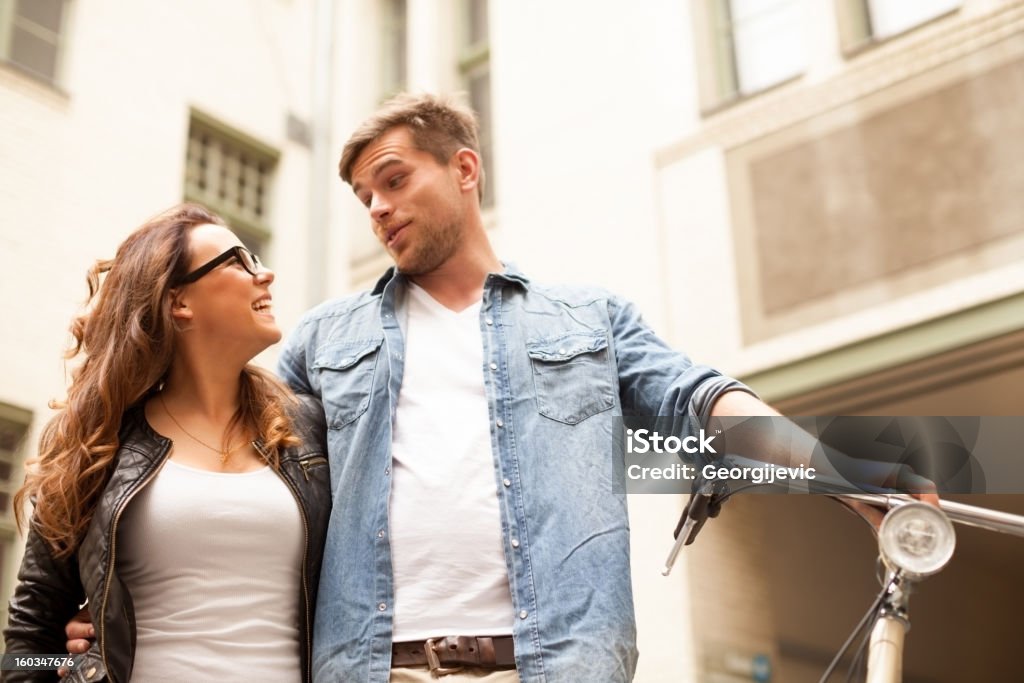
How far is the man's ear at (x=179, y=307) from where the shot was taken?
7.62 feet

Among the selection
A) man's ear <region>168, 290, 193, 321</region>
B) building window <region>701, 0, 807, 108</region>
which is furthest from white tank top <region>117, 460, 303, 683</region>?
building window <region>701, 0, 807, 108</region>

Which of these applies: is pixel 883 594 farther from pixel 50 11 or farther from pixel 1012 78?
pixel 50 11

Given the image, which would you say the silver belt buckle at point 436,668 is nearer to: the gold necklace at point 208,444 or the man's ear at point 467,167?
the gold necklace at point 208,444

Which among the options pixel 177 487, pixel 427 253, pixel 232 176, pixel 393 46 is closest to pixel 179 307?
pixel 177 487

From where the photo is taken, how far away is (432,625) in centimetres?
204

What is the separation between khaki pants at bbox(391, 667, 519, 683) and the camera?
1.99m

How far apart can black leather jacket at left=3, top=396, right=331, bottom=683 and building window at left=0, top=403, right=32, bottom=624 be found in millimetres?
3827

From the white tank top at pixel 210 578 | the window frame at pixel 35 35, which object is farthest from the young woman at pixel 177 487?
the window frame at pixel 35 35

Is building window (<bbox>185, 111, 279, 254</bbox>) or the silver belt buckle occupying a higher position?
building window (<bbox>185, 111, 279, 254</bbox>)

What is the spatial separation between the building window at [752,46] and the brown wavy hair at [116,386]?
13.7 ft

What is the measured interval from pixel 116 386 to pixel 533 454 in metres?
0.80

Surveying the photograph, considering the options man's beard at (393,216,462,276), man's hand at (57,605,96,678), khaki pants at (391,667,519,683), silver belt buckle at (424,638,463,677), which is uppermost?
man's beard at (393,216,462,276)

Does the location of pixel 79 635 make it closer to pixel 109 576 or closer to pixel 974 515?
pixel 109 576

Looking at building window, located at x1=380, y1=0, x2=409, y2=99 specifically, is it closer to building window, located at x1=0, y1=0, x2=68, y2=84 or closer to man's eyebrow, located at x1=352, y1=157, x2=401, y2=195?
building window, located at x1=0, y1=0, x2=68, y2=84
